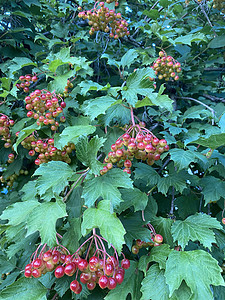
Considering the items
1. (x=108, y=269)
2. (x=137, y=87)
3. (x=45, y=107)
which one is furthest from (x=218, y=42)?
(x=108, y=269)

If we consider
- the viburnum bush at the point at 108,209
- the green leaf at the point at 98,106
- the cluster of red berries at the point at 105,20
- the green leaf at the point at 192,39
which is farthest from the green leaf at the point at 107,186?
the cluster of red berries at the point at 105,20

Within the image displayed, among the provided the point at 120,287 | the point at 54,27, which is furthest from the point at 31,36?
the point at 120,287

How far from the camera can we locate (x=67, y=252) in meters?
0.96

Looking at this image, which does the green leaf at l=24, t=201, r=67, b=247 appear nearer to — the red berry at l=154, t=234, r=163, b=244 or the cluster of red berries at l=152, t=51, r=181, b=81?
the red berry at l=154, t=234, r=163, b=244

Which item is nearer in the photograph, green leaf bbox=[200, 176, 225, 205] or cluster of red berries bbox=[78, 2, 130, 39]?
green leaf bbox=[200, 176, 225, 205]

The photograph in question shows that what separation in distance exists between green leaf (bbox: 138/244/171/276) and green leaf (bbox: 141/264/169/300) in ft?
0.11

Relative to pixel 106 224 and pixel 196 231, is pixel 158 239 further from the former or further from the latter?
pixel 106 224

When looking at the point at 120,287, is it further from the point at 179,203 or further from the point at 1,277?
the point at 1,277

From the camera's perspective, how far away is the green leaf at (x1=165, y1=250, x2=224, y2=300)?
88 centimetres

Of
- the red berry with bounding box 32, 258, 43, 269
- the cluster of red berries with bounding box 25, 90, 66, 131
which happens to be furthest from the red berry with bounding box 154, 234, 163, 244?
the cluster of red berries with bounding box 25, 90, 66, 131

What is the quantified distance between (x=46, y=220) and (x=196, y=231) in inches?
25.7

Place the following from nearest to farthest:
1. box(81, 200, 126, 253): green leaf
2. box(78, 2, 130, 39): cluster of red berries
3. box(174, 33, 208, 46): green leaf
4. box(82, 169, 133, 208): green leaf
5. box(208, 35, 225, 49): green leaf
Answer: box(81, 200, 126, 253): green leaf < box(82, 169, 133, 208): green leaf < box(174, 33, 208, 46): green leaf < box(78, 2, 130, 39): cluster of red berries < box(208, 35, 225, 49): green leaf

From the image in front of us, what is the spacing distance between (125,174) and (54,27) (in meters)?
1.80

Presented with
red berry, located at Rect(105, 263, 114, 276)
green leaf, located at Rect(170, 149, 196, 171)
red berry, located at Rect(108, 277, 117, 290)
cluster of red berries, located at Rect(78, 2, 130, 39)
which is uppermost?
cluster of red berries, located at Rect(78, 2, 130, 39)
